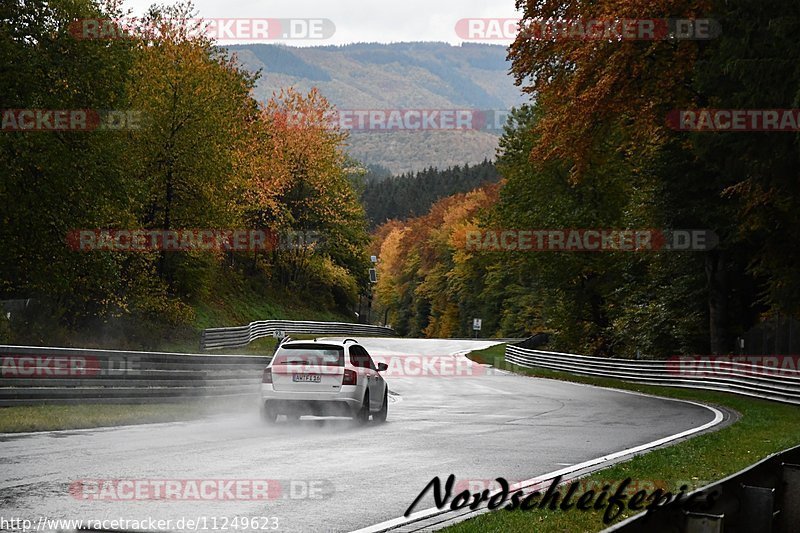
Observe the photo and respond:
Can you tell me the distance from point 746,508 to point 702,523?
4.50ft

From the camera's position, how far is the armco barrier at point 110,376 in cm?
1702

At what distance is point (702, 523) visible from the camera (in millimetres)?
5102

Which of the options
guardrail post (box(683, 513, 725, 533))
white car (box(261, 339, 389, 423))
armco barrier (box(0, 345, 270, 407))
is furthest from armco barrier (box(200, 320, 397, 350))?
guardrail post (box(683, 513, 725, 533))

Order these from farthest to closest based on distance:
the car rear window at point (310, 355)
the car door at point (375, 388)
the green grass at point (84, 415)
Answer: the car door at point (375, 388), the car rear window at point (310, 355), the green grass at point (84, 415)

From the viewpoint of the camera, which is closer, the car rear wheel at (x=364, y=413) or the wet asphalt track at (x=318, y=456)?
the wet asphalt track at (x=318, y=456)

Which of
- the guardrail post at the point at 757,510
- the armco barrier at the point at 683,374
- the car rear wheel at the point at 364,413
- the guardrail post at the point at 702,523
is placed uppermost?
the guardrail post at the point at 702,523

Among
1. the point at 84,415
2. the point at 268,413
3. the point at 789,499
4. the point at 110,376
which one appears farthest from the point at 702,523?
the point at 110,376

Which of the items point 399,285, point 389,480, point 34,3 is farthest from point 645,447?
point 399,285

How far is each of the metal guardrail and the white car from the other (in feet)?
37.0

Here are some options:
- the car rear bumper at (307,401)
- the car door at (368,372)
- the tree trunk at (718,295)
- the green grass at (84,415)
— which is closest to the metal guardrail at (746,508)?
the green grass at (84,415)

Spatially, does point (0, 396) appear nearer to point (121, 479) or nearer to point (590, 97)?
point (121, 479)

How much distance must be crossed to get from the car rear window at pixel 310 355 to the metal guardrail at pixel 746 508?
37.5ft

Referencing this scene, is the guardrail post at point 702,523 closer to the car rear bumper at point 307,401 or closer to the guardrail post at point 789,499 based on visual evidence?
the guardrail post at point 789,499

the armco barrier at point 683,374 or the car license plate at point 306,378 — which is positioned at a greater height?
the car license plate at point 306,378
